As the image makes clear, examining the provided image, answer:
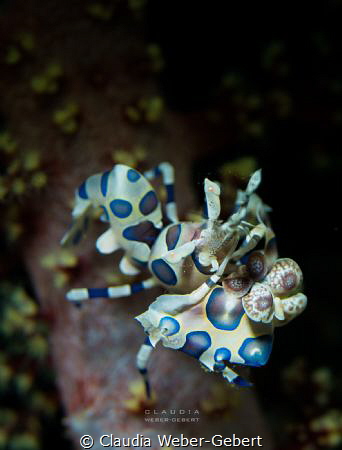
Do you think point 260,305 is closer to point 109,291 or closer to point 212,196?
point 212,196

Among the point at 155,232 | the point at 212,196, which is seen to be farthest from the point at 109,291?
the point at 212,196

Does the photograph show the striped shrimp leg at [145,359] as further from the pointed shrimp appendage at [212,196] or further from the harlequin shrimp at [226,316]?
the pointed shrimp appendage at [212,196]

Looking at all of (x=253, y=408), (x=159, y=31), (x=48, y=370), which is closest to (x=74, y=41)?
(x=159, y=31)

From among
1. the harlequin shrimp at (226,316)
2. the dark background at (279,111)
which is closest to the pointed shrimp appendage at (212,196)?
the harlequin shrimp at (226,316)

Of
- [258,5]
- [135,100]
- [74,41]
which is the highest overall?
[258,5]

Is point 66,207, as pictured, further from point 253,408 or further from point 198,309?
point 253,408

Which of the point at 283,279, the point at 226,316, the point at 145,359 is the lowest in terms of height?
the point at 145,359
